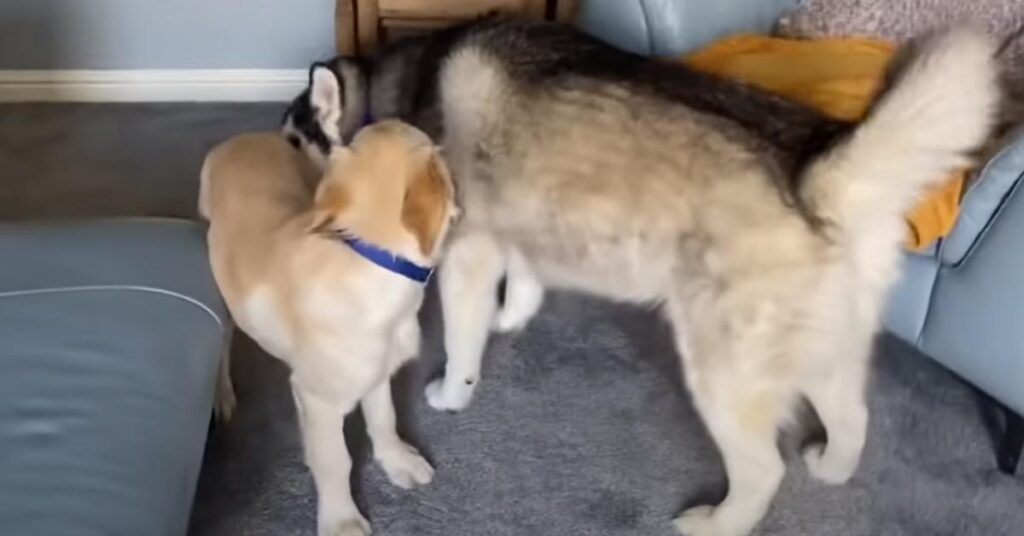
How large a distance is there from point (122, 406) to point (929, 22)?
5.21ft

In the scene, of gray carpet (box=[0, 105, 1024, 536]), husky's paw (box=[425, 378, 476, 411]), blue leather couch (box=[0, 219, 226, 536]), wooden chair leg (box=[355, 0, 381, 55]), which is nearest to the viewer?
blue leather couch (box=[0, 219, 226, 536])

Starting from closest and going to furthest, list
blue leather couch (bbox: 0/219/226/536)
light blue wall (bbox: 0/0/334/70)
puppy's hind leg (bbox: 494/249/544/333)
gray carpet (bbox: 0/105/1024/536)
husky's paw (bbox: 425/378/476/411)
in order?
blue leather couch (bbox: 0/219/226/536) → gray carpet (bbox: 0/105/1024/536) → husky's paw (bbox: 425/378/476/411) → puppy's hind leg (bbox: 494/249/544/333) → light blue wall (bbox: 0/0/334/70)

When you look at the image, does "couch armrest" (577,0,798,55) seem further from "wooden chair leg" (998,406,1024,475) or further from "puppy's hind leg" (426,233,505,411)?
"wooden chair leg" (998,406,1024,475)

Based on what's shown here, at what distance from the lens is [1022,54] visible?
216cm

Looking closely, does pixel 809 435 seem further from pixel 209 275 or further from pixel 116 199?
pixel 116 199

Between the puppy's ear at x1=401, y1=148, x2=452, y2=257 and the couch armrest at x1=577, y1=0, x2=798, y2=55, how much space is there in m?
0.76

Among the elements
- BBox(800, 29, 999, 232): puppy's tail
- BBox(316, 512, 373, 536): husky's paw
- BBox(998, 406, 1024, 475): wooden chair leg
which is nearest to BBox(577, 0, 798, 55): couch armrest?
BBox(800, 29, 999, 232): puppy's tail

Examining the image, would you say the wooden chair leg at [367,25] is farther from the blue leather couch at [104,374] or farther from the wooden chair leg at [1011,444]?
the wooden chair leg at [1011,444]

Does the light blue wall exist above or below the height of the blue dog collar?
below

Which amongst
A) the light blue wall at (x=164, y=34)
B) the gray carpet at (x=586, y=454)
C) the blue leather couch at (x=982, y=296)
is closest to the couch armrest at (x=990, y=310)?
the blue leather couch at (x=982, y=296)

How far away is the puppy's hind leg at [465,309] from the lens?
6.11ft

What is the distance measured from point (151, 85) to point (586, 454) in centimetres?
154

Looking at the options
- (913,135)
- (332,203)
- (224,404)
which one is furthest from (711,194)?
(224,404)

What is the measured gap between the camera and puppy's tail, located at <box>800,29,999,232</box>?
4.63 feet
